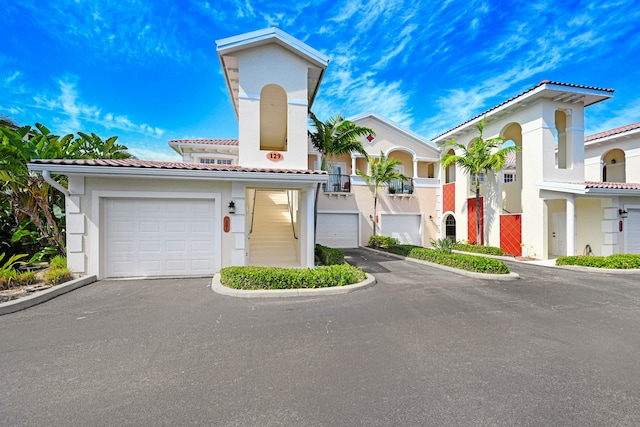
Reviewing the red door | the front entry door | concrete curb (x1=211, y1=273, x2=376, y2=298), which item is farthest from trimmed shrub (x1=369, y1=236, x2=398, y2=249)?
concrete curb (x1=211, y1=273, x2=376, y2=298)

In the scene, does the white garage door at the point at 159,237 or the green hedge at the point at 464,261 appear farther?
the green hedge at the point at 464,261

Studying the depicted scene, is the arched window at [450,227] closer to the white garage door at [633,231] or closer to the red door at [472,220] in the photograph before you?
the red door at [472,220]

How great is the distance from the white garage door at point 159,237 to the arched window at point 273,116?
521 cm

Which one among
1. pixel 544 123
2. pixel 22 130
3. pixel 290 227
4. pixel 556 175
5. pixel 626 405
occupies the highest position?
pixel 544 123

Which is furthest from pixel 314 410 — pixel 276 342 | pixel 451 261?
pixel 451 261

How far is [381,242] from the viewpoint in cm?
1742

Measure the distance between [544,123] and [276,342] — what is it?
616 inches

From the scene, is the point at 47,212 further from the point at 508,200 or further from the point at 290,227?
the point at 508,200

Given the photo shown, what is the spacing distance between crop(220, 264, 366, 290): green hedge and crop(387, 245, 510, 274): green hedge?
443 centimetres

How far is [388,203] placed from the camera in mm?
19391

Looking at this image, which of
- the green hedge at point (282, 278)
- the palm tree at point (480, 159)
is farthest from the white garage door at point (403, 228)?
the green hedge at point (282, 278)

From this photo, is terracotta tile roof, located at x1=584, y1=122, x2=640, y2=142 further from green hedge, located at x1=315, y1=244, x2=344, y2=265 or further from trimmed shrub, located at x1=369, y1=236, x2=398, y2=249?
green hedge, located at x1=315, y1=244, x2=344, y2=265

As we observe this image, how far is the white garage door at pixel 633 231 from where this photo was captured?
12.8 metres

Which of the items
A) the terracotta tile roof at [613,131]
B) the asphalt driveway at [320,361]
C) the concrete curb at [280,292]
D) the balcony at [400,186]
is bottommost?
the asphalt driveway at [320,361]
